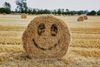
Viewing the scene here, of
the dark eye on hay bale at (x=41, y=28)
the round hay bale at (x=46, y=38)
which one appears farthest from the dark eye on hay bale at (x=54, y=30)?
the dark eye on hay bale at (x=41, y=28)

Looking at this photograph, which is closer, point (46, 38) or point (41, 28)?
point (46, 38)

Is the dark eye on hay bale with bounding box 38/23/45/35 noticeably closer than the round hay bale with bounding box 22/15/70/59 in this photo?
No

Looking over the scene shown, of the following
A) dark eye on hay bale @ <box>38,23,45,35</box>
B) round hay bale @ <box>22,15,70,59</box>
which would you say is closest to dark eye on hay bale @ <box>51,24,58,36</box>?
round hay bale @ <box>22,15,70,59</box>

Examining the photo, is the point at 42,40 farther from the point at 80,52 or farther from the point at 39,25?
the point at 80,52

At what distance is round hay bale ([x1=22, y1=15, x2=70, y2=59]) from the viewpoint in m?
11.3

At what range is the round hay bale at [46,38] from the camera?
11320mm

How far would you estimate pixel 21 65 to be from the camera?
10477mm

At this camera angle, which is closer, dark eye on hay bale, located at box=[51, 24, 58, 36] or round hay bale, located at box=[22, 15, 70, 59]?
round hay bale, located at box=[22, 15, 70, 59]

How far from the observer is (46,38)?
1142 cm

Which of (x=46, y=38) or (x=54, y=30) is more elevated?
(x=54, y=30)

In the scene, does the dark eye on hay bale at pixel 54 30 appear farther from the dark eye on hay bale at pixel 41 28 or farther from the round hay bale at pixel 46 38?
the dark eye on hay bale at pixel 41 28

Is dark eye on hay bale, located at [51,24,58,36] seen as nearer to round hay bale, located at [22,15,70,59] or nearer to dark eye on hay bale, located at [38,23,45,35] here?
round hay bale, located at [22,15,70,59]

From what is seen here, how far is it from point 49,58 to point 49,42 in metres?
0.57

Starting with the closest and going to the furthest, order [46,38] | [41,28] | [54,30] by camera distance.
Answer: [46,38] < [41,28] < [54,30]
